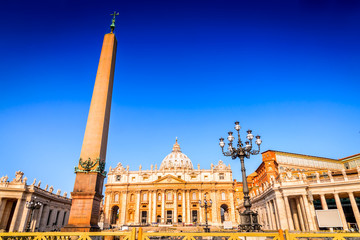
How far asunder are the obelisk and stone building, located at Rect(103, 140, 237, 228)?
186 feet

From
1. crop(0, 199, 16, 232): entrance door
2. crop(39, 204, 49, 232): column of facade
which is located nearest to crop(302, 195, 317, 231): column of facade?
crop(39, 204, 49, 232): column of facade

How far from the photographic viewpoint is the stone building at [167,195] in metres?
63.3

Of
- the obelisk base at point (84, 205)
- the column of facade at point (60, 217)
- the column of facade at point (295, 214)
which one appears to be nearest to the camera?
the obelisk base at point (84, 205)

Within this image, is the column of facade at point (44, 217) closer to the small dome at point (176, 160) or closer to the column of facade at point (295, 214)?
the column of facade at point (295, 214)

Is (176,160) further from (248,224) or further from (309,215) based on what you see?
(248,224)

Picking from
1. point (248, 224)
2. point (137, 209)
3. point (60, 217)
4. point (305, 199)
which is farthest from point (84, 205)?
point (137, 209)

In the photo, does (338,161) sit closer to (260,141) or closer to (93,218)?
(260,141)

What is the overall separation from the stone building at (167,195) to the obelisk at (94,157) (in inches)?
2236

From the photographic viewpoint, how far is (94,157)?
10.7 m

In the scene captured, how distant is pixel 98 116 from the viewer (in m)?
11.6

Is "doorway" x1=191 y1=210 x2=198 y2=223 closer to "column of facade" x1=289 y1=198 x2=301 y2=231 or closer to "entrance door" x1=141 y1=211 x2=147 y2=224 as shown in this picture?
"entrance door" x1=141 y1=211 x2=147 y2=224

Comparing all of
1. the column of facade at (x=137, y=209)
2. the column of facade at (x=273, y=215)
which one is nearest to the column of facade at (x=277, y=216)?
the column of facade at (x=273, y=215)

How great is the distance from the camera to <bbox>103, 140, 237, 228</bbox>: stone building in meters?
63.3

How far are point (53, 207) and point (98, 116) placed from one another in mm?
37008
